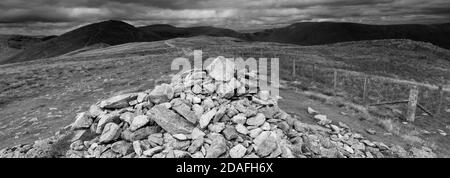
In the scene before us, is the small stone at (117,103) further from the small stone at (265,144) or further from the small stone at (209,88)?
the small stone at (265,144)

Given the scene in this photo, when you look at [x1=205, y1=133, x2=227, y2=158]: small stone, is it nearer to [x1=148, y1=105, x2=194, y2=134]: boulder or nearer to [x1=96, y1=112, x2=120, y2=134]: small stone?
[x1=148, y1=105, x2=194, y2=134]: boulder

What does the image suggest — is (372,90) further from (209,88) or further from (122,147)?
(122,147)

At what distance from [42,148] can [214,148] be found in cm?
667

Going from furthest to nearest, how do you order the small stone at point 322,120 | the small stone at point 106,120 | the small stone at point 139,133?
1. the small stone at point 322,120
2. the small stone at point 106,120
3. the small stone at point 139,133

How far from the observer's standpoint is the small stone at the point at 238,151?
A: 375 inches

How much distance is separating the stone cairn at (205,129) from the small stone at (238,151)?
0.11ft

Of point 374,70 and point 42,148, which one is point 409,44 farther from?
point 42,148

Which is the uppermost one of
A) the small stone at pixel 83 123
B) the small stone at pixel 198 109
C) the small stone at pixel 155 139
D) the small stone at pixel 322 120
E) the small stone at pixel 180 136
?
the small stone at pixel 198 109

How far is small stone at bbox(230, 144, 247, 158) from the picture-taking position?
9531 mm

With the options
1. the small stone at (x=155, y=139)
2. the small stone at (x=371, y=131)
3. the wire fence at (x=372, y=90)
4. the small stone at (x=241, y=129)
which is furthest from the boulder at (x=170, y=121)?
the wire fence at (x=372, y=90)

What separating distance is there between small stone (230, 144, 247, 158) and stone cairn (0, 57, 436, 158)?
33mm

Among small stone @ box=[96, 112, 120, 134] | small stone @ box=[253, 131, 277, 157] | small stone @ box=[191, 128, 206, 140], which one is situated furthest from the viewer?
small stone @ box=[96, 112, 120, 134]

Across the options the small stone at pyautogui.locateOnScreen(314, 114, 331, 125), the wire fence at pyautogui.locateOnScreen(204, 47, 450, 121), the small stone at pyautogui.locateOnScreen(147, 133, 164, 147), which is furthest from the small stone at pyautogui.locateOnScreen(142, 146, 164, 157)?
the wire fence at pyautogui.locateOnScreen(204, 47, 450, 121)

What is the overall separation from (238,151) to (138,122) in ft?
A: 12.6
